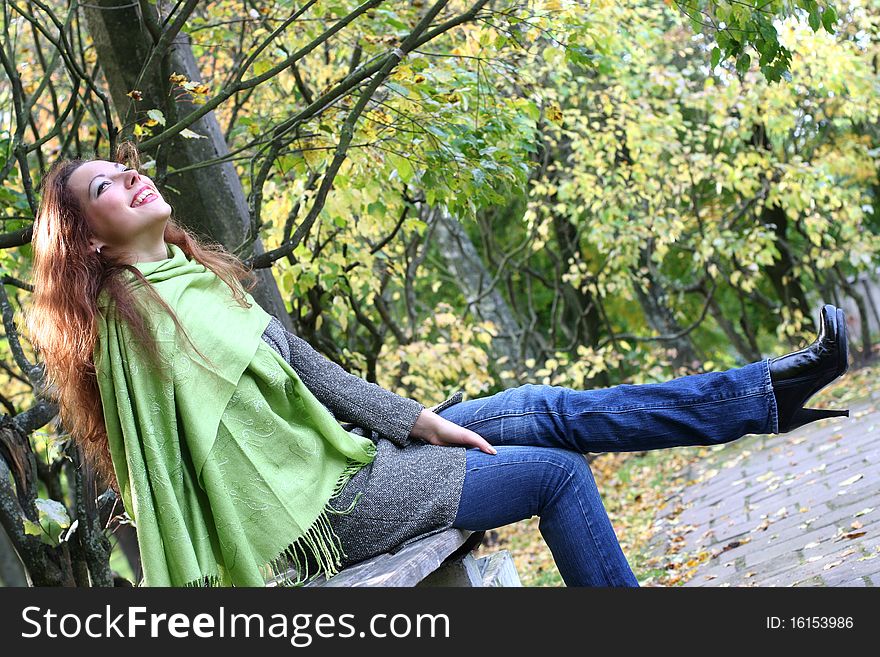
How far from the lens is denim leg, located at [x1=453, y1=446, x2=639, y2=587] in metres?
2.79

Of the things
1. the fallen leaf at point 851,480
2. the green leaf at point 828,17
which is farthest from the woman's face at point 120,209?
the fallen leaf at point 851,480

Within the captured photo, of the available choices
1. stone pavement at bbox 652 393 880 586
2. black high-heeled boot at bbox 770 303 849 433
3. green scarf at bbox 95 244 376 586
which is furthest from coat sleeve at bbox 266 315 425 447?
stone pavement at bbox 652 393 880 586

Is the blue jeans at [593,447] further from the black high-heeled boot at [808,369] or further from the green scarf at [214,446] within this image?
the green scarf at [214,446]

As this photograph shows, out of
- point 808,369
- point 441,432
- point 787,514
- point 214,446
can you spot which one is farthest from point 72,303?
point 787,514

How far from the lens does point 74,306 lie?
2.71 metres

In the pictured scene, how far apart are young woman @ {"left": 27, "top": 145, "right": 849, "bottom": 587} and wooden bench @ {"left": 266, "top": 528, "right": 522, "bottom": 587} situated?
0.05 meters

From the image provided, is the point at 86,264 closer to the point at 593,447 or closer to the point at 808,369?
the point at 593,447

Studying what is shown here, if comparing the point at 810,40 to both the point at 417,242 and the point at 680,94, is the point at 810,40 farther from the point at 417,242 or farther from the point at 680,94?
the point at 417,242

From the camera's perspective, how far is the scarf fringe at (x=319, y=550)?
2.75 metres

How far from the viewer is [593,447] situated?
2.92m

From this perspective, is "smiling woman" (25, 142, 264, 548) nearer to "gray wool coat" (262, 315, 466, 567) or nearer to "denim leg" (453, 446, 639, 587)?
"gray wool coat" (262, 315, 466, 567)
